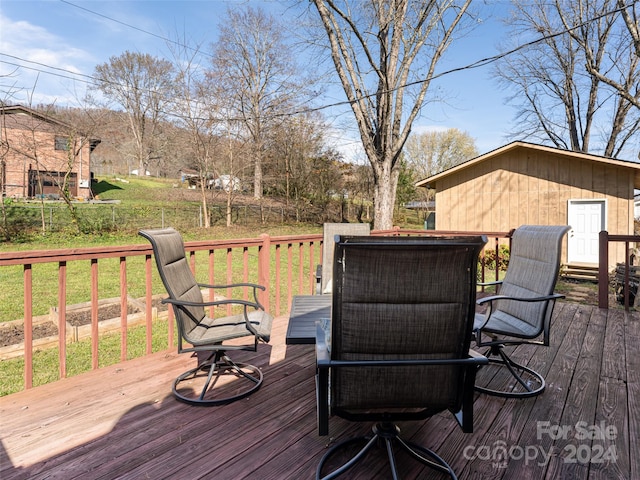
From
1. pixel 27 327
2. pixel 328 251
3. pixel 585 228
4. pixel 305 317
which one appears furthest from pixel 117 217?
pixel 585 228

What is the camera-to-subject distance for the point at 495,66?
47.6ft

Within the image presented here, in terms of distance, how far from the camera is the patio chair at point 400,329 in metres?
1.19

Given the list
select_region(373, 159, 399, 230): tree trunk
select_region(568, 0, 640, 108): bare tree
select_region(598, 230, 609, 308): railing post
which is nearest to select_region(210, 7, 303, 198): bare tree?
Answer: select_region(373, 159, 399, 230): tree trunk

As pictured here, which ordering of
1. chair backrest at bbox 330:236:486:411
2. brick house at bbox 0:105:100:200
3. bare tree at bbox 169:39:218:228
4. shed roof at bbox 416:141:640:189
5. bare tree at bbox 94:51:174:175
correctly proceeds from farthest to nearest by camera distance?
bare tree at bbox 94:51:174:175
bare tree at bbox 169:39:218:228
brick house at bbox 0:105:100:200
shed roof at bbox 416:141:640:189
chair backrest at bbox 330:236:486:411

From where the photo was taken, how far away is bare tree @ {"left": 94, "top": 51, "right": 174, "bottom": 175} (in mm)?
13758

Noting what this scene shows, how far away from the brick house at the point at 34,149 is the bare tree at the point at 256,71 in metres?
5.45

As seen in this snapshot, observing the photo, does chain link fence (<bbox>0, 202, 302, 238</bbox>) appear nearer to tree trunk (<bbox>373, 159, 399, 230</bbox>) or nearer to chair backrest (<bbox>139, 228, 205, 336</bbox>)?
tree trunk (<bbox>373, 159, 399, 230</bbox>)

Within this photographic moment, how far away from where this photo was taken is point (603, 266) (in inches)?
164

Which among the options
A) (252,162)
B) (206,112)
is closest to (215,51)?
(206,112)

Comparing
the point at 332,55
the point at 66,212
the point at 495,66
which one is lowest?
the point at 66,212

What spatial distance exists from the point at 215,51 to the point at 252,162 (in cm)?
421

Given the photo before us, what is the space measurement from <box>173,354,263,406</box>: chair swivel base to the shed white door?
1011 cm

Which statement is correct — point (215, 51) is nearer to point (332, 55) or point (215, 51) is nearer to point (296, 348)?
point (332, 55)

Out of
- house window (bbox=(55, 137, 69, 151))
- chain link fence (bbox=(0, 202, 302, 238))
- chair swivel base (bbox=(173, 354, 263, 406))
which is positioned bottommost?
chair swivel base (bbox=(173, 354, 263, 406))
